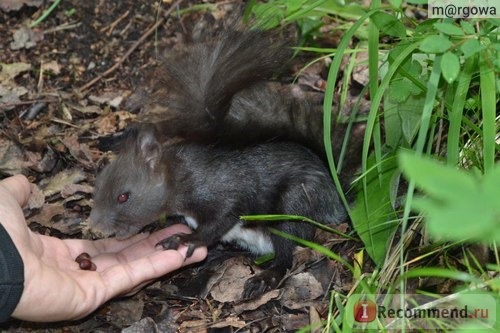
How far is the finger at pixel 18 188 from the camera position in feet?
10.9

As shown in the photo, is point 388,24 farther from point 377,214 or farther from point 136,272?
point 136,272

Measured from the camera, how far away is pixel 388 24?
9.70 feet

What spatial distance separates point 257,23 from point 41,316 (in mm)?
1757

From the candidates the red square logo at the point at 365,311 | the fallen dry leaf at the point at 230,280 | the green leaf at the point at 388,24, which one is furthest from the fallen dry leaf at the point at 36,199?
the green leaf at the point at 388,24

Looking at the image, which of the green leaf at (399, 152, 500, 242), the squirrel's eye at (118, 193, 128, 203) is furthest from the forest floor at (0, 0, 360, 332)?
the green leaf at (399, 152, 500, 242)

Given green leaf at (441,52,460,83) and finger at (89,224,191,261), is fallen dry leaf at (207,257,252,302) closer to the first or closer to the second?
finger at (89,224,191,261)

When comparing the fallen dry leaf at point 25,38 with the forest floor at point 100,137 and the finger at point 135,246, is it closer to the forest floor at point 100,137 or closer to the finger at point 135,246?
the forest floor at point 100,137

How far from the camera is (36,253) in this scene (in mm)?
3094

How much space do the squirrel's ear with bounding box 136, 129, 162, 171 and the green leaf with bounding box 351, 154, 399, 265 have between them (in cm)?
101

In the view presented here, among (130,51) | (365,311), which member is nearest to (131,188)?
(365,311)

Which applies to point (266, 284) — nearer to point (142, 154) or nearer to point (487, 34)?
point (142, 154)

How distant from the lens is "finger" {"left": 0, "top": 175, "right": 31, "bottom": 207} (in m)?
3.32

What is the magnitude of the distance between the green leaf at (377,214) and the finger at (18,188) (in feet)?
5.22

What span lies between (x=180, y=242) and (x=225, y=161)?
474 millimetres
